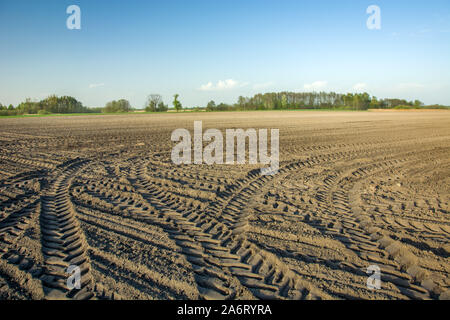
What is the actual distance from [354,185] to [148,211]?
463 cm

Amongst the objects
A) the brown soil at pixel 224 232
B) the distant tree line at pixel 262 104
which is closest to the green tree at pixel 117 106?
the distant tree line at pixel 262 104

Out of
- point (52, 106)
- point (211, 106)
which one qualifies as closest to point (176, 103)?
point (211, 106)

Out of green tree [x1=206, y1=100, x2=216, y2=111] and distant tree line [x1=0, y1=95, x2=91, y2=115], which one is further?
green tree [x1=206, y1=100, x2=216, y2=111]

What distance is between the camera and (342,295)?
2.48 meters

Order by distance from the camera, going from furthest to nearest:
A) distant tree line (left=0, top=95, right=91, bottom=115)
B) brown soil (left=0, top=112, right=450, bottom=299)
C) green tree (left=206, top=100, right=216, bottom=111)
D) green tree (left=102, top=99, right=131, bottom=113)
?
green tree (left=206, top=100, right=216, bottom=111) < green tree (left=102, top=99, right=131, bottom=113) < distant tree line (left=0, top=95, right=91, bottom=115) < brown soil (left=0, top=112, right=450, bottom=299)

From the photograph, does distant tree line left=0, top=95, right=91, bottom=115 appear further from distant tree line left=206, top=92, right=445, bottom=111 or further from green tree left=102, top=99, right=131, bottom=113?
distant tree line left=206, top=92, right=445, bottom=111


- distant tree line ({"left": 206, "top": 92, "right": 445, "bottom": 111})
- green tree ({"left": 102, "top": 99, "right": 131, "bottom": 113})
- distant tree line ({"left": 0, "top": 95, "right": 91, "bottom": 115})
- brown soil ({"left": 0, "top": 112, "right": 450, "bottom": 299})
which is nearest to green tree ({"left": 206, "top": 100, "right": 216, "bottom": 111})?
distant tree line ({"left": 206, "top": 92, "right": 445, "bottom": 111})

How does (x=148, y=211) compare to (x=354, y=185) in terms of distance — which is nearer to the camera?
(x=148, y=211)

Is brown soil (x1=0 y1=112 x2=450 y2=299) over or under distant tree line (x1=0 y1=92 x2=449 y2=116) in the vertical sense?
under

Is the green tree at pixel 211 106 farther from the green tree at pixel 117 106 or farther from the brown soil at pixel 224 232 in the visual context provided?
the brown soil at pixel 224 232

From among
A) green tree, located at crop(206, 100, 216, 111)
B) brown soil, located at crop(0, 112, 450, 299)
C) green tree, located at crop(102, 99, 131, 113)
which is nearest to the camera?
brown soil, located at crop(0, 112, 450, 299)
